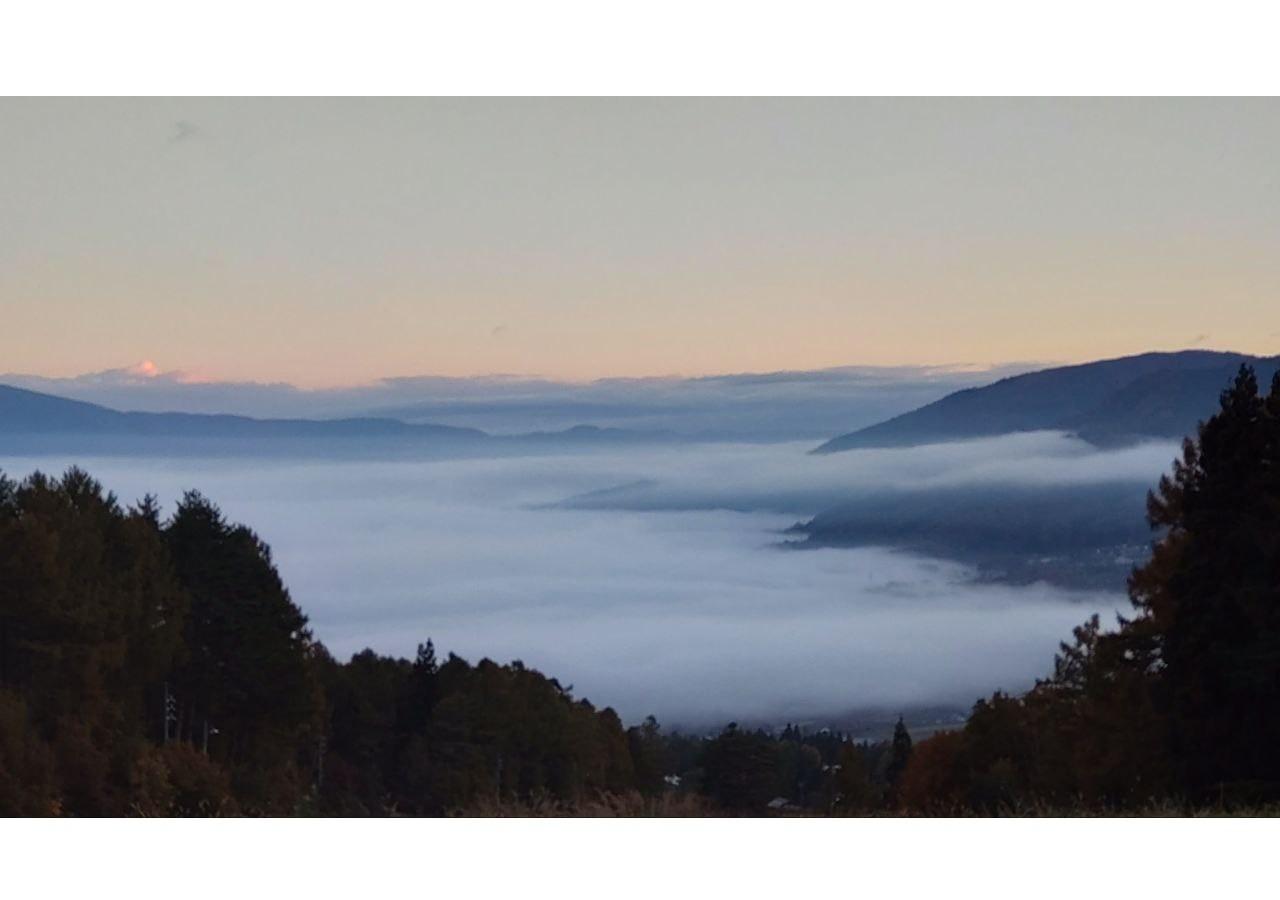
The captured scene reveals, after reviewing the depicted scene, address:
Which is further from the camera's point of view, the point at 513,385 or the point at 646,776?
the point at 513,385

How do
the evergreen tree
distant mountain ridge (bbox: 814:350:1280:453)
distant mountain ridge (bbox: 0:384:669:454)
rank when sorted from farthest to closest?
distant mountain ridge (bbox: 0:384:669:454)
distant mountain ridge (bbox: 814:350:1280:453)
the evergreen tree

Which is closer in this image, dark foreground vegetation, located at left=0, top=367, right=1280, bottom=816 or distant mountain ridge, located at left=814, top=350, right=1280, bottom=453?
dark foreground vegetation, located at left=0, top=367, right=1280, bottom=816

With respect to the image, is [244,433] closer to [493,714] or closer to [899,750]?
[493,714]

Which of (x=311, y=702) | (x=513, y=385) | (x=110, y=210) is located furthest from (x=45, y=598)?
(x=513, y=385)

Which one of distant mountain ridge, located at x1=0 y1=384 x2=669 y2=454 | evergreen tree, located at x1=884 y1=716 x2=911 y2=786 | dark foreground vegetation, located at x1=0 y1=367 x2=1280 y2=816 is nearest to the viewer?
dark foreground vegetation, located at x1=0 y1=367 x2=1280 y2=816

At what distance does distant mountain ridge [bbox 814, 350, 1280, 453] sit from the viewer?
11625 mm

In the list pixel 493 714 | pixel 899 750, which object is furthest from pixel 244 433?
pixel 899 750

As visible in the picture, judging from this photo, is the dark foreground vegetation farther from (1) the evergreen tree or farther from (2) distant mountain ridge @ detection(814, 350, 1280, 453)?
(2) distant mountain ridge @ detection(814, 350, 1280, 453)

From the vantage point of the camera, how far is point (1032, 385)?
39.0 feet

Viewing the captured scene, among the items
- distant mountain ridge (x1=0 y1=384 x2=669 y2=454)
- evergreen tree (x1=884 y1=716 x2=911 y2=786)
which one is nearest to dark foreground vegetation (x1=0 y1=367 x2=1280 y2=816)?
evergreen tree (x1=884 y1=716 x2=911 y2=786)

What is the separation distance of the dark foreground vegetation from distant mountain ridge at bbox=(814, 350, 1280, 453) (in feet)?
0.78

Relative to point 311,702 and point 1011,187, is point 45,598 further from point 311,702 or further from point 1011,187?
point 1011,187

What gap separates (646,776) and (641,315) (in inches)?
129

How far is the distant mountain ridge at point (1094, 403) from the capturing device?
11.6 meters
